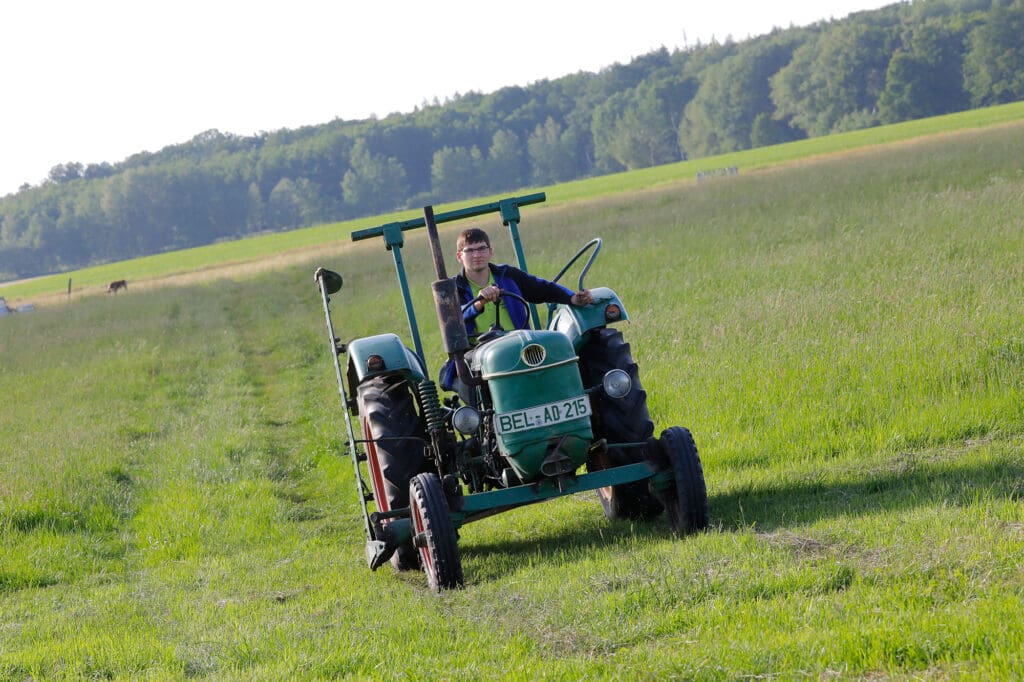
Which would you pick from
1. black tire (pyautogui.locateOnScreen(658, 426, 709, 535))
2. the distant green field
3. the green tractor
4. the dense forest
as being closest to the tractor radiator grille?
the green tractor

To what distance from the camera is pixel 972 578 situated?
4.45m

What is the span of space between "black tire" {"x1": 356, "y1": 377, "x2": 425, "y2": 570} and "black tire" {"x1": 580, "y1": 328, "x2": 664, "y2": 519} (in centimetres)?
108

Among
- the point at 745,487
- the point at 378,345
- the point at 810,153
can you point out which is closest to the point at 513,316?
the point at 378,345

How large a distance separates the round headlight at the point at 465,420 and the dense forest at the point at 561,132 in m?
99.7

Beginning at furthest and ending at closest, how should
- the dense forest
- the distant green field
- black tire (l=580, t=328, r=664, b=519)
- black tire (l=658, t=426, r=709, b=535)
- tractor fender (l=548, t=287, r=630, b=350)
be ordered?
1. the dense forest
2. the distant green field
3. tractor fender (l=548, t=287, r=630, b=350)
4. black tire (l=580, t=328, r=664, b=519)
5. black tire (l=658, t=426, r=709, b=535)

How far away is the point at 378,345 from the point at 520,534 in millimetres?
1527

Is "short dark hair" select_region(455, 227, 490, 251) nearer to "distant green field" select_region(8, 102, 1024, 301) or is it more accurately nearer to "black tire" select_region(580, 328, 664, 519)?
"black tire" select_region(580, 328, 664, 519)

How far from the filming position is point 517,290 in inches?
278

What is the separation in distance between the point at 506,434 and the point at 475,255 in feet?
4.75

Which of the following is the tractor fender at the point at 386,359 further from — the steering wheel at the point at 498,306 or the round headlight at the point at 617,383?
the round headlight at the point at 617,383

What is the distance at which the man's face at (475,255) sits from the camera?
6.88 m

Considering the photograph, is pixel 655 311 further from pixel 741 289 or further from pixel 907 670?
pixel 907 670

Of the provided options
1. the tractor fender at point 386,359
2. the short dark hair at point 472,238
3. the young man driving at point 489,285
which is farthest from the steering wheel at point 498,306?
the tractor fender at point 386,359

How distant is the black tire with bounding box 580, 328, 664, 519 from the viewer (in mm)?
6457
